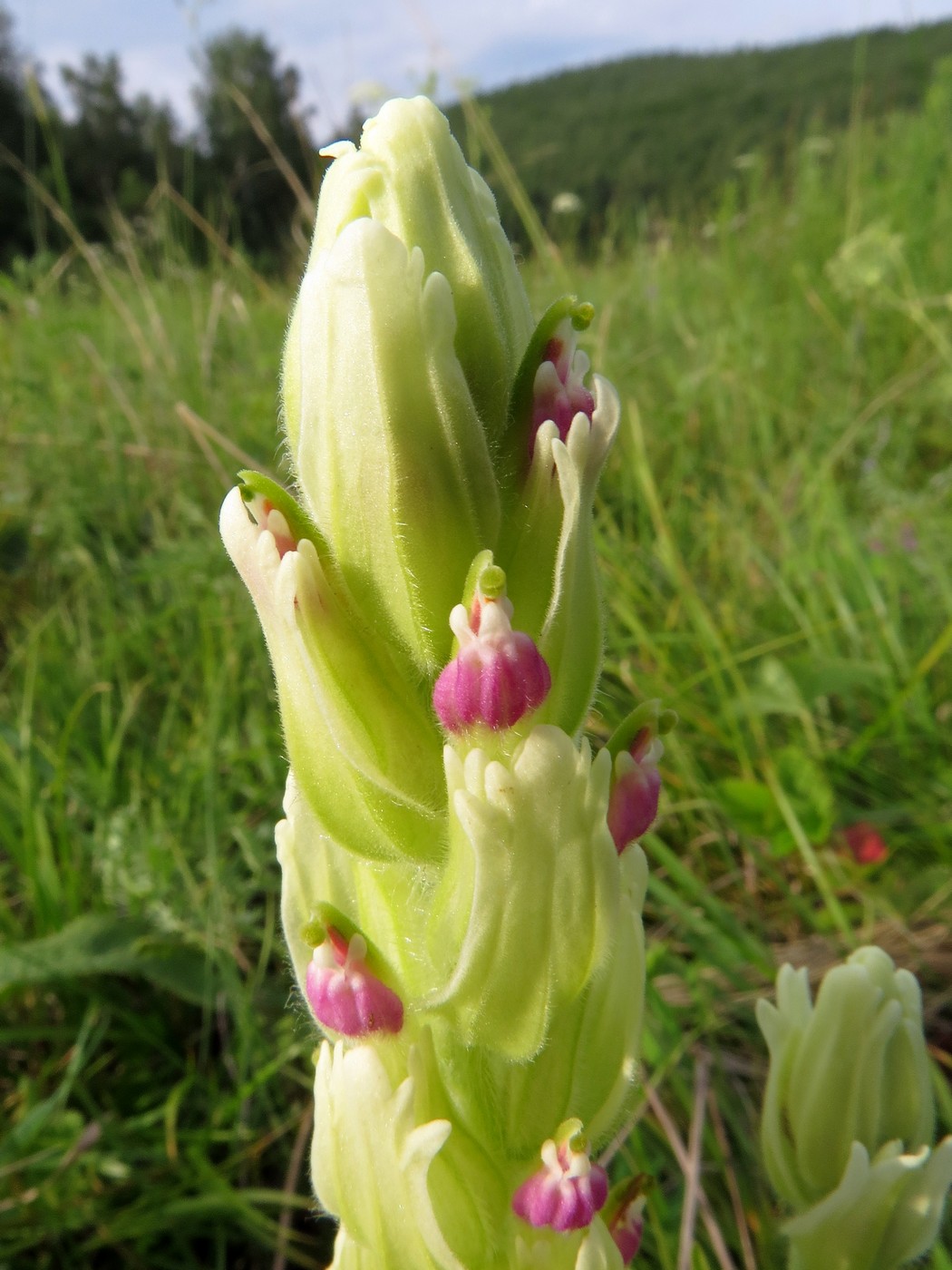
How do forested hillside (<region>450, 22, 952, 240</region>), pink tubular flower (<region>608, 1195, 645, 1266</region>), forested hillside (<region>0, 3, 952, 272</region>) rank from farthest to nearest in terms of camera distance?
forested hillside (<region>450, 22, 952, 240</region>) < forested hillside (<region>0, 3, 952, 272</region>) < pink tubular flower (<region>608, 1195, 645, 1266</region>)

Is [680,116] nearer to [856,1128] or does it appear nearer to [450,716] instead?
[856,1128]

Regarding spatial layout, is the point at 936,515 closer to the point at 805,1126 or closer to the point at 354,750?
the point at 805,1126

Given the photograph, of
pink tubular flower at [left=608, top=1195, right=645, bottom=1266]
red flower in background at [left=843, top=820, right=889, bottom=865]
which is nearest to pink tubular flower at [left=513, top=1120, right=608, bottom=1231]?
pink tubular flower at [left=608, top=1195, right=645, bottom=1266]

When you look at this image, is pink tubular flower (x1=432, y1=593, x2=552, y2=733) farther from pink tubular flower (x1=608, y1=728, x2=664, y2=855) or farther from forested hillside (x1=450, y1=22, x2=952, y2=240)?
forested hillside (x1=450, y1=22, x2=952, y2=240)

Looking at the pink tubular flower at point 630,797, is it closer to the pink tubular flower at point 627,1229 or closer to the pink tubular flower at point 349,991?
the pink tubular flower at point 349,991

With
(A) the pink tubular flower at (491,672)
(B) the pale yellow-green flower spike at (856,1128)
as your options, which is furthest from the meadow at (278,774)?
(A) the pink tubular flower at (491,672)
